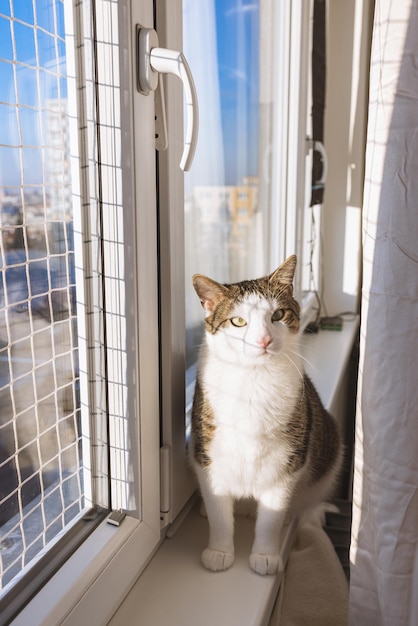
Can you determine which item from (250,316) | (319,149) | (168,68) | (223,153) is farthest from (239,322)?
(319,149)

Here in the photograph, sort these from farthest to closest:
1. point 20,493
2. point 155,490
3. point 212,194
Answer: point 212,194 < point 155,490 < point 20,493

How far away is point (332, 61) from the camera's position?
205 cm

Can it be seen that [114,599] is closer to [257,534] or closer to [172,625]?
[172,625]

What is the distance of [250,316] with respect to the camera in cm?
81

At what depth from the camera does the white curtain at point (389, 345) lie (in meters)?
0.60

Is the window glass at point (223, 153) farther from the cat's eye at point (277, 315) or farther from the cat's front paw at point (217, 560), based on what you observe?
the cat's front paw at point (217, 560)

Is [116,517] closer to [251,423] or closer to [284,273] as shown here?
[251,423]

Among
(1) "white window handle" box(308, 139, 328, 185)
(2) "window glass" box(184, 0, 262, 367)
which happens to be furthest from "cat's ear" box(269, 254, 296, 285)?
(1) "white window handle" box(308, 139, 328, 185)

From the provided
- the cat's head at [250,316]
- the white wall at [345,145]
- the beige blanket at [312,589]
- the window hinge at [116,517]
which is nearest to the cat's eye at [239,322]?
the cat's head at [250,316]

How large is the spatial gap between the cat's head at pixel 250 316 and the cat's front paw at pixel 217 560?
0.94 ft

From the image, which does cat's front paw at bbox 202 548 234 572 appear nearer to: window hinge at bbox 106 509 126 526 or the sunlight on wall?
window hinge at bbox 106 509 126 526

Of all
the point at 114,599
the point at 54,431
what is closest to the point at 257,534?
the point at 114,599

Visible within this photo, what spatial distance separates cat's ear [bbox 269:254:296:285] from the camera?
854 mm

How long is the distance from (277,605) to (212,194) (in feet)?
2.51
